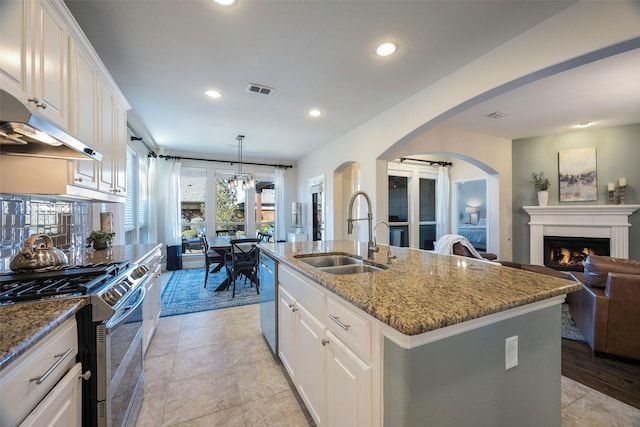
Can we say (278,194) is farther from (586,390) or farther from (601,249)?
(601,249)

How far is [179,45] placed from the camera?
2.20 metres

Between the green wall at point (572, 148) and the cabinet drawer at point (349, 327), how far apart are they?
5.32 m

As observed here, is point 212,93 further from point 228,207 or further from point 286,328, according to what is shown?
point 228,207

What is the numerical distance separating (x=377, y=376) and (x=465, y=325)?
380 millimetres

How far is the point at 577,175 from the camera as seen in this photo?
15.1 ft

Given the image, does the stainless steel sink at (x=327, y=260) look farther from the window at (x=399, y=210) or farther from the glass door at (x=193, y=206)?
the glass door at (x=193, y=206)

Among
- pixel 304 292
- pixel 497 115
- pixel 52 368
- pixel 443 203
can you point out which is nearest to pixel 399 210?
pixel 443 203

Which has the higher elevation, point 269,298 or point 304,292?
point 304,292

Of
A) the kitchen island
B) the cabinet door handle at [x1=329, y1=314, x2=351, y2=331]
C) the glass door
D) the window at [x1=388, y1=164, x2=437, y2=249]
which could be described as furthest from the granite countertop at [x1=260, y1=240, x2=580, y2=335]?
the glass door

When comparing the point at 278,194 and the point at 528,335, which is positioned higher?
the point at 278,194

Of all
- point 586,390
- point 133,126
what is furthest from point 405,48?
point 133,126

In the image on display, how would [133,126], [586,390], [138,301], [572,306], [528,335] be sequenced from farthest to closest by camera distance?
[133,126] → [572,306] → [586,390] → [138,301] → [528,335]

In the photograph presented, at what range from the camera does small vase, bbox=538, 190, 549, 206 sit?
4730 mm

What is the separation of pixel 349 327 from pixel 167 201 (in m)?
5.86
